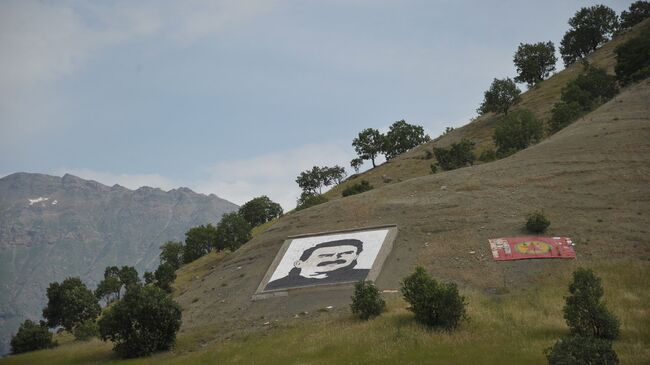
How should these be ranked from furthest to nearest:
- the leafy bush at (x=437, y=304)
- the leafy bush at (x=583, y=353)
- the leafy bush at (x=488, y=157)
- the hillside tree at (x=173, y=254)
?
the hillside tree at (x=173, y=254) < the leafy bush at (x=488, y=157) < the leafy bush at (x=437, y=304) < the leafy bush at (x=583, y=353)

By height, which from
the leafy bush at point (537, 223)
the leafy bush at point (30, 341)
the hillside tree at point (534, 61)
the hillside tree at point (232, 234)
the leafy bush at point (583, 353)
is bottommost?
the leafy bush at point (583, 353)

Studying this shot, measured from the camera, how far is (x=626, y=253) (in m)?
36.2

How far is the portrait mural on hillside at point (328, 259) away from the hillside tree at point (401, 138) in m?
A: 76.0

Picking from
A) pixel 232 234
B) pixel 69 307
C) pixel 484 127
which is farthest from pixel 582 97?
pixel 69 307

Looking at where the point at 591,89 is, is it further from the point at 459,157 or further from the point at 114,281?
the point at 114,281

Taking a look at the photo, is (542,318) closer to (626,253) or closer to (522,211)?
(626,253)

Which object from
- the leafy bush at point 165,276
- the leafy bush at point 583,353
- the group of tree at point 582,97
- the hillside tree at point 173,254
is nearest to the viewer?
the leafy bush at point 583,353

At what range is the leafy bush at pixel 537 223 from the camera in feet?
136

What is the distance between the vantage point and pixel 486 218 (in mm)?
46094

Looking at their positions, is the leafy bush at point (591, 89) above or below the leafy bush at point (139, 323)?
above

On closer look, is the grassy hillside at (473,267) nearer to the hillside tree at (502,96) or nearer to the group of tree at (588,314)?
the group of tree at (588,314)

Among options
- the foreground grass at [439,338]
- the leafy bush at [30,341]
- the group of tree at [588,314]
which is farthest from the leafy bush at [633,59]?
the leafy bush at [30,341]

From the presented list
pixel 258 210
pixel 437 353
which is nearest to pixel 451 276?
pixel 437 353

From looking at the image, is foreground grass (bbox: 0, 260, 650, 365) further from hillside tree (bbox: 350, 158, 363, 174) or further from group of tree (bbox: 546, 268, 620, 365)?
hillside tree (bbox: 350, 158, 363, 174)
